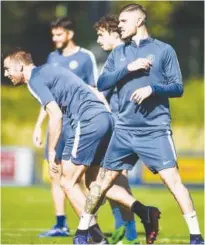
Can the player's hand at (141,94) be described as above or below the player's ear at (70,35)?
below

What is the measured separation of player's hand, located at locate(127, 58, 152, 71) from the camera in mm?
10508

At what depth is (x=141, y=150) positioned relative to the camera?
10.8m

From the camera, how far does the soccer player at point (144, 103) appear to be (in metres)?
10.6

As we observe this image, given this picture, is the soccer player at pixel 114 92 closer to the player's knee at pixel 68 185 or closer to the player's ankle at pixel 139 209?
the player's ankle at pixel 139 209

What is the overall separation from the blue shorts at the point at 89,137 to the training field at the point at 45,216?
1.27 m

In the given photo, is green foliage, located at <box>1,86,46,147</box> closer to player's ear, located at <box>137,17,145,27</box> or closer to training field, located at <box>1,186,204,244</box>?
training field, located at <box>1,186,204,244</box>

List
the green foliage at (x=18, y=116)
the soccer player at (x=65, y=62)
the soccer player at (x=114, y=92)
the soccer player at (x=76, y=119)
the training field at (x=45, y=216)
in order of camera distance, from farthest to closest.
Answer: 1. the green foliage at (x=18, y=116)
2. the soccer player at (x=65, y=62)
3. the training field at (x=45, y=216)
4. the soccer player at (x=114, y=92)
5. the soccer player at (x=76, y=119)

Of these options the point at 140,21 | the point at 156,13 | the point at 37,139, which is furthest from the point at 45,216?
the point at 156,13

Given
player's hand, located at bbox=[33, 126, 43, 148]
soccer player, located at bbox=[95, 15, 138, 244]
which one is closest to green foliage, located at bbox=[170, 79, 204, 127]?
soccer player, located at bbox=[95, 15, 138, 244]

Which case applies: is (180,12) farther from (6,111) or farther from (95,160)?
(95,160)

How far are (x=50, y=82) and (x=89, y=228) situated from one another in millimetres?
1542

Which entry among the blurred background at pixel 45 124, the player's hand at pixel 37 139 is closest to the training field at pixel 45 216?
the blurred background at pixel 45 124

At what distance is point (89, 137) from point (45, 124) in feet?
70.9

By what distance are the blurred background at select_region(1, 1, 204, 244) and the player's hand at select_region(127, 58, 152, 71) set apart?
2635mm
